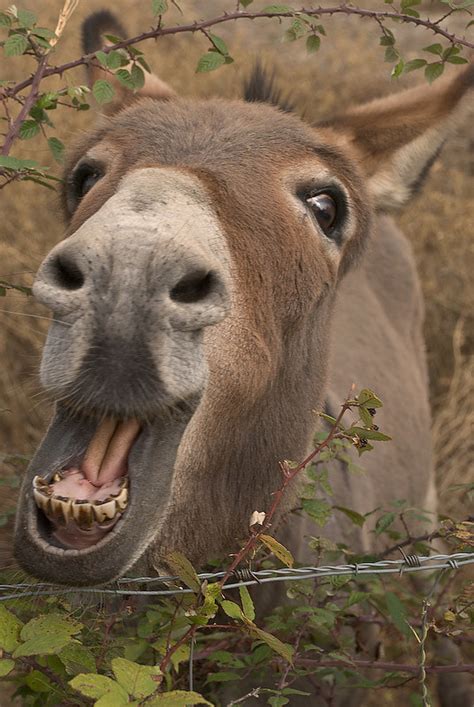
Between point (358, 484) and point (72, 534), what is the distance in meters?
2.09

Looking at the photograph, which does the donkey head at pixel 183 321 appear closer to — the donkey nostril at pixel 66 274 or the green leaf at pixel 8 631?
the donkey nostril at pixel 66 274

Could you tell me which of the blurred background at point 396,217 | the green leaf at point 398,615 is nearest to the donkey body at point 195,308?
the green leaf at point 398,615

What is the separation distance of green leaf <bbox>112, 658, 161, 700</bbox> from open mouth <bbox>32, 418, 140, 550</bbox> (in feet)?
0.85

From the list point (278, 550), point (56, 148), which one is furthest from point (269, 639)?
point (56, 148)

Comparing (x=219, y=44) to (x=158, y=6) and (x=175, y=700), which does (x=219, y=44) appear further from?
(x=175, y=700)

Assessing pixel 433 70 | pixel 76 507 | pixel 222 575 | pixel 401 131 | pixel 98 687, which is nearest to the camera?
pixel 98 687

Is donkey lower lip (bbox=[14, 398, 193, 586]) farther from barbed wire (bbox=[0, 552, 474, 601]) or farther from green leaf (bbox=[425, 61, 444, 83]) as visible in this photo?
green leaf (bbox=[425, 61, 444, 83])

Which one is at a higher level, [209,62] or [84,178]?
[209,62]

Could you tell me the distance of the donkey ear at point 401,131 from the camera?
3.10 metres

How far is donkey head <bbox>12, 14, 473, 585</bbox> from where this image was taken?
68.9 inches

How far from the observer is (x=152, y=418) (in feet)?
6.02

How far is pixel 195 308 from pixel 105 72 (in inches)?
72.4

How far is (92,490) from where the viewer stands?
1824 mm

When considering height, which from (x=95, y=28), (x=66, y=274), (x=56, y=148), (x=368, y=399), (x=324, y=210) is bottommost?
(x=368, y=399)
